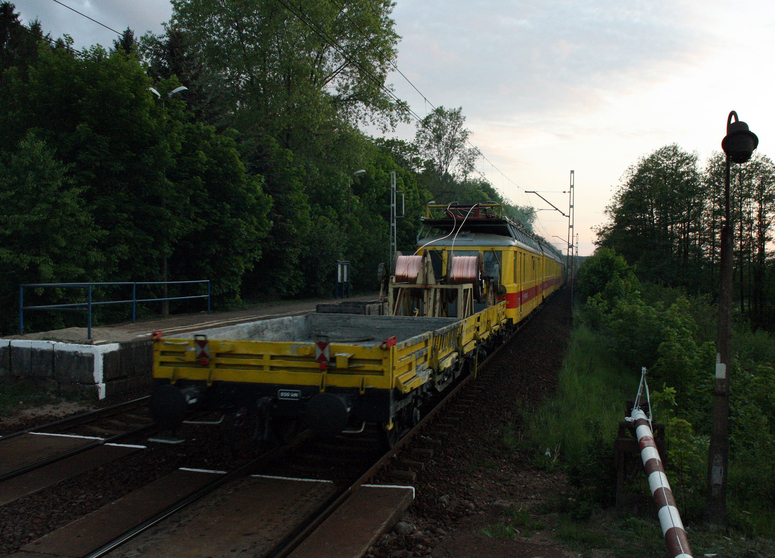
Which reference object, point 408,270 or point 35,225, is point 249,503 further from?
point 35,225

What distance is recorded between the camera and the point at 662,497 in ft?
11.5

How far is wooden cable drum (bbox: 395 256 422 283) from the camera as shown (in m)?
9.40

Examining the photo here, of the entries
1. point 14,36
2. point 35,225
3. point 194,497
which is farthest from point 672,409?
point 14,36

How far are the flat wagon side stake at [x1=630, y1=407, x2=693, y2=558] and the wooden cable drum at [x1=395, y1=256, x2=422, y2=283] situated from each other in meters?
5.15

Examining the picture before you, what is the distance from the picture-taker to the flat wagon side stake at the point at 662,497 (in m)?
3.11

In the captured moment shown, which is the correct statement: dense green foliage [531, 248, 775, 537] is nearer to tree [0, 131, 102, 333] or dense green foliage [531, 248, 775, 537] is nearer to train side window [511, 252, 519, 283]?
train side window [511, 252, 519, 283]

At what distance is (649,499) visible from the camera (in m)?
4.54

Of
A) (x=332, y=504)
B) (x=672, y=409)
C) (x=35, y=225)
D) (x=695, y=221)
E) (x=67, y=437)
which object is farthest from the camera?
(x=695, y=221)

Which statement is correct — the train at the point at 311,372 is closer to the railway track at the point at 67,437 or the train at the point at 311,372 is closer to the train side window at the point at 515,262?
the railway track at the point at 67,437

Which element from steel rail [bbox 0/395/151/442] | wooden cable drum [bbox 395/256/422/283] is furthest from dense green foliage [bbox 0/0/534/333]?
wooden cable drum [bbox 395/256/422/283]

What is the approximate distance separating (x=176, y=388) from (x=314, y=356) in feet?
4.39

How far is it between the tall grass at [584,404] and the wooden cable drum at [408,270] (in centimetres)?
297

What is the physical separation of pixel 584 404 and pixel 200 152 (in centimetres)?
1331

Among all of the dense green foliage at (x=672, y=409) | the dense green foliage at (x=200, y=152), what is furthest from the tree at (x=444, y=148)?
the dense green foliage at (x=672, y=409)
